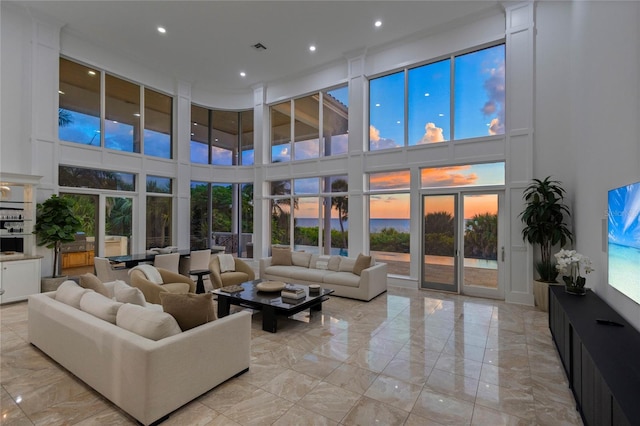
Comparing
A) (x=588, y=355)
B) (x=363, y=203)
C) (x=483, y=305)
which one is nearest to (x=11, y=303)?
(x=363, y=203)

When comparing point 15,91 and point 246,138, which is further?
point 246,138

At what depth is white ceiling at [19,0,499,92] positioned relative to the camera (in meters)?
5.88

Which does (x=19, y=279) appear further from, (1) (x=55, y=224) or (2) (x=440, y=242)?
(2) (x=440, y=242)

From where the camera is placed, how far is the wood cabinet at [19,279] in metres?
5.36

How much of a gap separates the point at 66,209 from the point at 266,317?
16.8ft

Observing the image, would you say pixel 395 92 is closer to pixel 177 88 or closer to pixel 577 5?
pixel 577 5

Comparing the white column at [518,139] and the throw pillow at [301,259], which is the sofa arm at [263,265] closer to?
the throw pillow at [301,259]

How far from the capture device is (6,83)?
19.8 ft

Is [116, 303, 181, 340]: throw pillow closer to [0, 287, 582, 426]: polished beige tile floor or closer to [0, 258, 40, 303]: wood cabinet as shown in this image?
[0, 287, 582, 426]: polished beige tile floor

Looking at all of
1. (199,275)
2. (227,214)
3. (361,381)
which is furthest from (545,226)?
(227,214)

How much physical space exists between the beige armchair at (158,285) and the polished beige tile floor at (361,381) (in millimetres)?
1250

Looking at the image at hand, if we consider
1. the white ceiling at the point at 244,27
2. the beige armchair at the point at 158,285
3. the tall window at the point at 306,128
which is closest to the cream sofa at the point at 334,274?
the beige armchair at the point at 158,285

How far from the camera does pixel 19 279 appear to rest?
554 centimetres

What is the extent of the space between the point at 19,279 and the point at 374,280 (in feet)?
21.9
